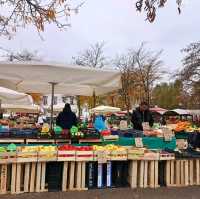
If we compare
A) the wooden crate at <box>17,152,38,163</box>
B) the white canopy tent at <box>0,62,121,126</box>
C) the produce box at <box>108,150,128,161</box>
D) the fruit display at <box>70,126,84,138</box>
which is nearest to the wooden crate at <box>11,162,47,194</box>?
the wooden crate at <box>17,152,38,163</box>

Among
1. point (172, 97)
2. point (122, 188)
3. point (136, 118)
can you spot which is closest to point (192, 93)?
point (172, 97)

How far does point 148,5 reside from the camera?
399 centimetres

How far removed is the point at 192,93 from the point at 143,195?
42.1 metres

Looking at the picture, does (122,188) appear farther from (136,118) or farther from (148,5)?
(148,5)

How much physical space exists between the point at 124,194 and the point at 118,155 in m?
0.80

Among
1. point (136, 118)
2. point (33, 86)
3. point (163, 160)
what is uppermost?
point (33, 86)

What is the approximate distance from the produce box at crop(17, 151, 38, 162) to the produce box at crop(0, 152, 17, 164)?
0.29ft

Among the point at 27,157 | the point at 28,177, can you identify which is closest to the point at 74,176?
the point at 28,177

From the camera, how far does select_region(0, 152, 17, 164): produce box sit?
705 centimetres

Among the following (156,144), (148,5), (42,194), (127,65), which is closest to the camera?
(148,5)

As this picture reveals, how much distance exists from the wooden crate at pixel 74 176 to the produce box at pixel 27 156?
0.62 m

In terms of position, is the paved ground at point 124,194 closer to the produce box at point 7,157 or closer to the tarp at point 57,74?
the produce box at point 7,157

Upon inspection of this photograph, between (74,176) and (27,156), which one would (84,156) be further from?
(27,156)

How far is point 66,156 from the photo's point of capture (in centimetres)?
746
